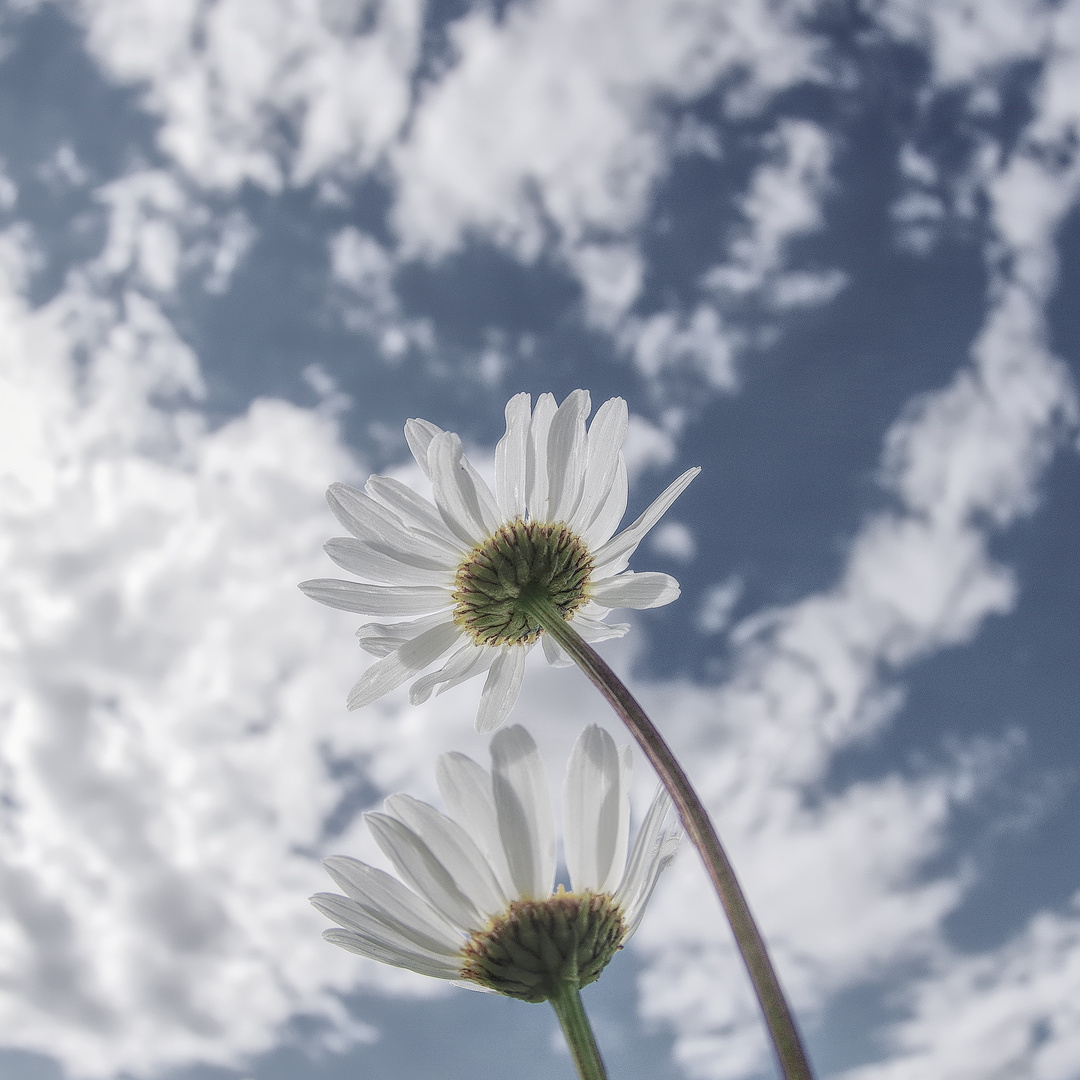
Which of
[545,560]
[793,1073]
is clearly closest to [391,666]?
[545,560]

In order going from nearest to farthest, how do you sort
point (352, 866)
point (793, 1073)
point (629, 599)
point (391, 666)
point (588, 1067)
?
point (793, 1073) → point (588, 1067) → point (352, 866) → point (391, 666) → point (629, 599)

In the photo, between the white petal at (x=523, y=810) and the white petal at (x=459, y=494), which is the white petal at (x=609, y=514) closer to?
the white petal at (x=459, y=494)

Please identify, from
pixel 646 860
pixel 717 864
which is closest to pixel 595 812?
pixel 646 860

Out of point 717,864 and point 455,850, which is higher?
point 455,850

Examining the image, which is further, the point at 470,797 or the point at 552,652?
the point at 552,652

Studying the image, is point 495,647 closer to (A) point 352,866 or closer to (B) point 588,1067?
(A) point 352,866

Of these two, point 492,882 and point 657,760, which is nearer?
point 657,760

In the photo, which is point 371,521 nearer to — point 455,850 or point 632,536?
point 632,536
